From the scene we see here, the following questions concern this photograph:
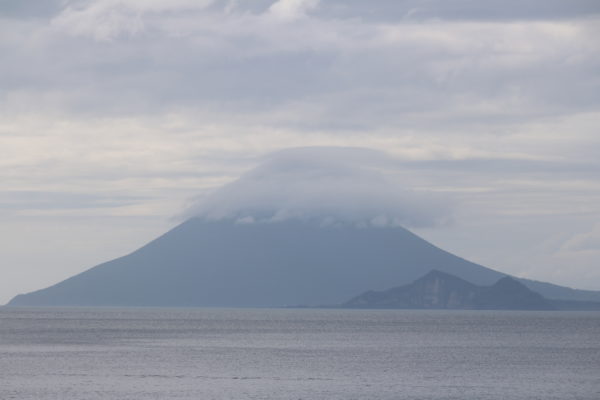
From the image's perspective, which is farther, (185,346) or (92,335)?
(92,335)

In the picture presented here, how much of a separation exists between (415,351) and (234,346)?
28.4m

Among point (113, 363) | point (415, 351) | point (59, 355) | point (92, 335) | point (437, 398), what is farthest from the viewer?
point (92, 335)

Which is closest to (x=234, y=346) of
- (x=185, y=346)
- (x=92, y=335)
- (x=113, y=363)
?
(x=185, y=346)

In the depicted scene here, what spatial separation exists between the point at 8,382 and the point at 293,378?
89.1 feet

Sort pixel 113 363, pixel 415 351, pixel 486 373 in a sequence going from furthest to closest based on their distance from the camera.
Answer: pixel 415 351 < pixel 113 363 < pixel 486 373

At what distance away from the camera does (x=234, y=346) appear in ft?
502

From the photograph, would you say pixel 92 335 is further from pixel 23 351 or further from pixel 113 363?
pixel 113 363

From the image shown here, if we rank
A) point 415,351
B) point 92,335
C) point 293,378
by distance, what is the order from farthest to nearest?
point 92,335, point 415,351, point 293,378

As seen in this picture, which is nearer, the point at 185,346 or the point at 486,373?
the point at 486,373

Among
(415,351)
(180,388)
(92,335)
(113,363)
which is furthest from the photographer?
(92,335)

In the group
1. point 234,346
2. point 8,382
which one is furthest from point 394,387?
point 234,346

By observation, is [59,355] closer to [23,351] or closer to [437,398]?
[23,351]

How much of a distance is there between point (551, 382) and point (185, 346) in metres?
70.0

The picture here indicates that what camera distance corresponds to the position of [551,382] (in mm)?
97875
